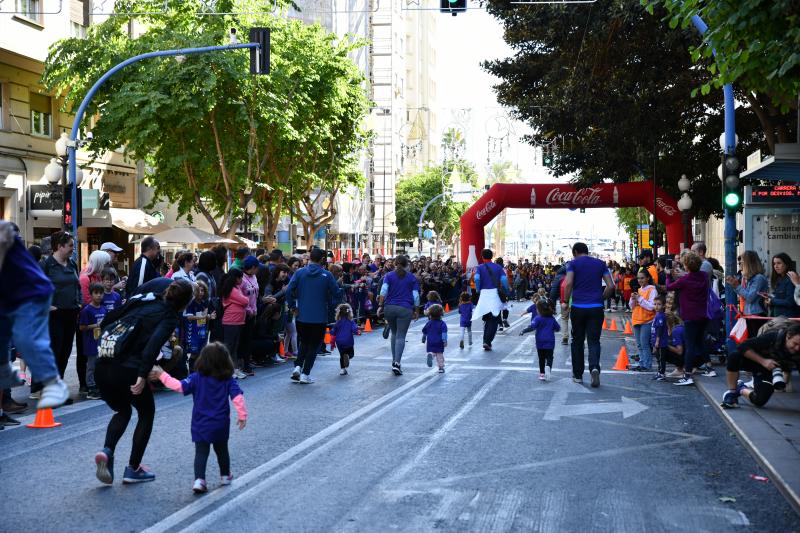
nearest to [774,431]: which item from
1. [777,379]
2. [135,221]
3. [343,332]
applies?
[777,379]

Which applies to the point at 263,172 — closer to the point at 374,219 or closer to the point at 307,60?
the point at 307,60

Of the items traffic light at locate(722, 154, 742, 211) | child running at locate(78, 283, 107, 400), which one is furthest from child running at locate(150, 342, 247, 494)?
traffic light at locate(722, 154, 742, 211)

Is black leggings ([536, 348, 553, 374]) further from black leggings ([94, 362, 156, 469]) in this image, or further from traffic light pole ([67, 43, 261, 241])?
traffic light pole ([67, 43, 261, 241])

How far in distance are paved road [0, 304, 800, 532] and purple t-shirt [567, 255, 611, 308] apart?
1.40 meters

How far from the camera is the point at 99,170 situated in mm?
35344

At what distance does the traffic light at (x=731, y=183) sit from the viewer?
16.5 m

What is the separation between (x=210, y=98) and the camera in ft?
102

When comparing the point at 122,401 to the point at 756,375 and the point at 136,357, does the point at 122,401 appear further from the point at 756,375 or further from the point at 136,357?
the point at 756,375

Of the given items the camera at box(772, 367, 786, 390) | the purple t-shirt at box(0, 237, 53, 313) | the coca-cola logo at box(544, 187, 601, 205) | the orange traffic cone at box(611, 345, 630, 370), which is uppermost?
the coca-cola logo at box(544, 187, 601, 205)

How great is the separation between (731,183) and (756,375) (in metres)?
5.89

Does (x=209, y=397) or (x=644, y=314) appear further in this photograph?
(x=644, y=314)

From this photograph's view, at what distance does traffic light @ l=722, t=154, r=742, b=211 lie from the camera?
16.5 meters

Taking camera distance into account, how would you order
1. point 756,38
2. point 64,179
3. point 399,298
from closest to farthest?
point 756,38, point 399,298, point 64,179

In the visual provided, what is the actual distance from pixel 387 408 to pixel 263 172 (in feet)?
86.3
